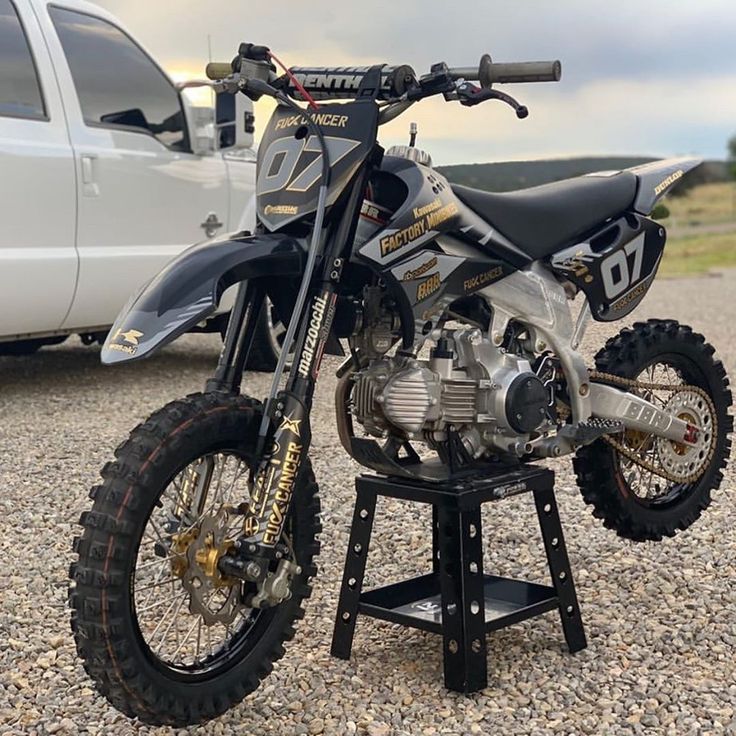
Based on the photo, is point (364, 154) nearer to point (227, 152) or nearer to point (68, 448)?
point (68, 448)

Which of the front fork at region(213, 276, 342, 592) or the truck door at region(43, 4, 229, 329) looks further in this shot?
the truck door at region(43, 4, 229, 329)

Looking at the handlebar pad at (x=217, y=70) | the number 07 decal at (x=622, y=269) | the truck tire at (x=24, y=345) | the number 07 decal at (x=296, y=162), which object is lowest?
the truck tire at (x=24, y=345)

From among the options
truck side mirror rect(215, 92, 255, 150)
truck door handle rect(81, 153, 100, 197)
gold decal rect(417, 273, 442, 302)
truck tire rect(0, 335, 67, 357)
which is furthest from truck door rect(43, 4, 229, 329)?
gold decal rect(417, 273, 442, 302)

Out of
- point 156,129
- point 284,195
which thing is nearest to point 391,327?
point 284,195

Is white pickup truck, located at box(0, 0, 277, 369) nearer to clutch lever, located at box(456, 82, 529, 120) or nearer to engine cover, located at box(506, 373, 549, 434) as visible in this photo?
engine cover, located at box(506, 373, 549, 434)

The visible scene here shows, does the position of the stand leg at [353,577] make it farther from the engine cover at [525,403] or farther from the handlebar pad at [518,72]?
the handlebar pad at [518,72]

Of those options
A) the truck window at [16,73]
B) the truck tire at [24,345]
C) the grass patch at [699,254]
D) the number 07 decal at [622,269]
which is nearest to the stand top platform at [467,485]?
the number 07 decal at [622,269]

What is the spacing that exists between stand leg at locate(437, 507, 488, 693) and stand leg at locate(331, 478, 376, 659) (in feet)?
0.88

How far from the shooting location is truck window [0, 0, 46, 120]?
6.86 metres

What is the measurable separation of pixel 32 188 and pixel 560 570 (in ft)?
13.9

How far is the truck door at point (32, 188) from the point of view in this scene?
676 centimetres

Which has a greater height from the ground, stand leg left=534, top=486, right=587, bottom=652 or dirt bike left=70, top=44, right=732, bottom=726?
dirt bike left=70, top=44, right=732, bottom=726

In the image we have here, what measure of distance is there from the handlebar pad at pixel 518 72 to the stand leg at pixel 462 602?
1140mm

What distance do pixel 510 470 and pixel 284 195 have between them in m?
1.07
